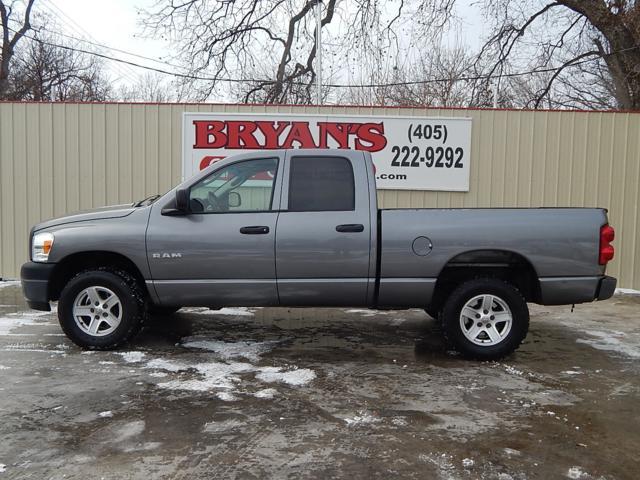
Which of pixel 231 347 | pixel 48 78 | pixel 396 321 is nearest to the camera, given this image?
pixel 231 347

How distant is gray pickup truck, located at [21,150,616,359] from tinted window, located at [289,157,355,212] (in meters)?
0.01

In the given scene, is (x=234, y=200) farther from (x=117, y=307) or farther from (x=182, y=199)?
(x=117, y=307)

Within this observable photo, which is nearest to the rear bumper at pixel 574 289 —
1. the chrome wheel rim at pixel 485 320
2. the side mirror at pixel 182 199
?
the chrome wheel rim at pixel 485 320

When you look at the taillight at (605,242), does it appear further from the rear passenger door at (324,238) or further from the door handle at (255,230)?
the door handle at (255,230)

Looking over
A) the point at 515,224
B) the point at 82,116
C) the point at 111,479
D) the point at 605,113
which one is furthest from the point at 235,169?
the point at 605,113

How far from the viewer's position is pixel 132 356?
5598 mm

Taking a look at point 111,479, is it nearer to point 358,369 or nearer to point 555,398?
point 358,369

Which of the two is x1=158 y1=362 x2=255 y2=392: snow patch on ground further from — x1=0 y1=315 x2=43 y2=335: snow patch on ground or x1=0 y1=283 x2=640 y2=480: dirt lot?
x1=0 y1=315 x2=43 y2=335: snow patch on ground

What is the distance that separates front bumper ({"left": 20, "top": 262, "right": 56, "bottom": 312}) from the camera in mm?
5613

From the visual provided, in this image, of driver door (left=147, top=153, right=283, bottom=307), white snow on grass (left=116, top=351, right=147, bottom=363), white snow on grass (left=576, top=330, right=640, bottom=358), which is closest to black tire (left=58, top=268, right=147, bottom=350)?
white snow on grass (left=116, top=351, right=147, bottom=363)

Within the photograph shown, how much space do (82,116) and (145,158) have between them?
1262 mm

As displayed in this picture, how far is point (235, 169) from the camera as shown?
18.7 ft

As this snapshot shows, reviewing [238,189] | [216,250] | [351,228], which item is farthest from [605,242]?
[216,250]

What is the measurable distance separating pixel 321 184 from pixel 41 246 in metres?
2.79
